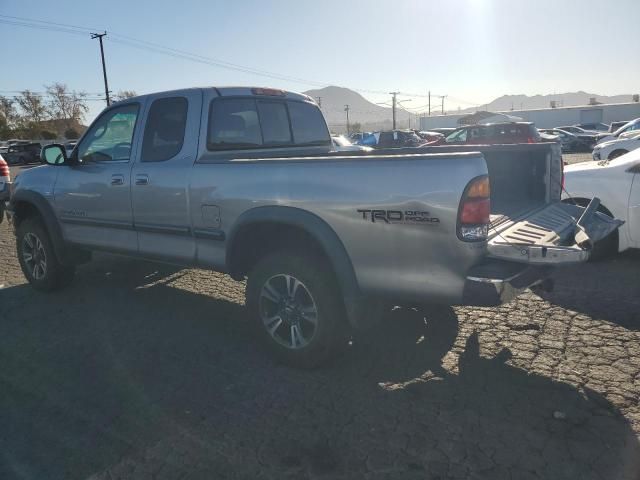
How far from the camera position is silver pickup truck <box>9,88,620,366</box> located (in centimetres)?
301

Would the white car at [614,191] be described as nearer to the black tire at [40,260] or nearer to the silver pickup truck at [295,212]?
the silver pickup truck at [295,212]

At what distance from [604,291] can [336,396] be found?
3.34 m

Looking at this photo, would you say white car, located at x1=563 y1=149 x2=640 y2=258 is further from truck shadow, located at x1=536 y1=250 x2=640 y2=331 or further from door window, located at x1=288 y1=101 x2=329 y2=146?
door window, located at x1=288 y1=101 x2=329 y2=146

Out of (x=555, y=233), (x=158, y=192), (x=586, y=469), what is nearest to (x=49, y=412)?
(x=158, y=192)

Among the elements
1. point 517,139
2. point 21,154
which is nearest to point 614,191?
point 517,139

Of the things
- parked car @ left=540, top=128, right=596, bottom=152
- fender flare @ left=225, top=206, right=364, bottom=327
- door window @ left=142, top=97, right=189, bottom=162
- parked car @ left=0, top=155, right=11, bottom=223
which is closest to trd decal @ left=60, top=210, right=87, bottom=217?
door window @ left=142, top=97, right=189, bottom=162

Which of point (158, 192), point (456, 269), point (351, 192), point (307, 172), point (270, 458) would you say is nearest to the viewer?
point (270, 458)

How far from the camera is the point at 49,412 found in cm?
330

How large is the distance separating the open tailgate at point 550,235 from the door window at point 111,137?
135 inches

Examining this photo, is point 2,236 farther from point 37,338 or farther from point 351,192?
point 351,192

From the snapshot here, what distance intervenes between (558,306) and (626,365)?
1261 mm

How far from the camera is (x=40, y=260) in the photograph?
19.1ft

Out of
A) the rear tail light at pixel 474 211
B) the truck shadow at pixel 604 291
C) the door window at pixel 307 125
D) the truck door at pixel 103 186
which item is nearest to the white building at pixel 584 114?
the truck shadow at pixel 604 291

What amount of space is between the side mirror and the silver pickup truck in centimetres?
2
